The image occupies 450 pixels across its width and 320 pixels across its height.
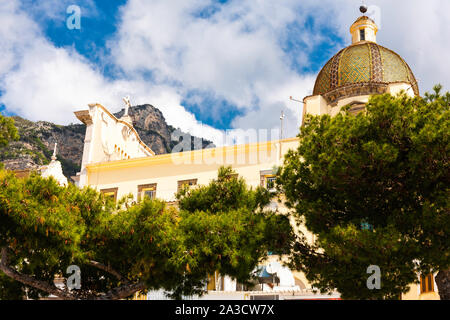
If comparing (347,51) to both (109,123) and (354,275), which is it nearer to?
(109,123)

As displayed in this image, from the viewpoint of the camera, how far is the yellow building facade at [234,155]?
2232cm

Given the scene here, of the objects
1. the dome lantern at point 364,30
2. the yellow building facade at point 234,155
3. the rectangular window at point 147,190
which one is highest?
the dome lantern at point 364,30

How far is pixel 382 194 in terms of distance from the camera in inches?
490

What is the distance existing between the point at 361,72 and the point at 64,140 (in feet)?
208

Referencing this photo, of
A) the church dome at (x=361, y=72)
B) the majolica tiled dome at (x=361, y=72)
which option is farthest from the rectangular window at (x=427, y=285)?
the majolica tiled dome at (x=361, y=72)

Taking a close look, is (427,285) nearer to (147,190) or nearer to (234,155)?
(234,155)

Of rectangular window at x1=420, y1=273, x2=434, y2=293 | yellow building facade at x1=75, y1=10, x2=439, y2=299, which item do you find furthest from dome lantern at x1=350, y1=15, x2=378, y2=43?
rectangular window at x1=420, y1=273, x2=434, y2=293

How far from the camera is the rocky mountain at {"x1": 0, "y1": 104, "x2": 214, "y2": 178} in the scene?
70.2 m

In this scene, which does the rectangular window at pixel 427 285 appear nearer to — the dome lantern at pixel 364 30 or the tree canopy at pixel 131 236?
the tree canopy at pixel 131 236

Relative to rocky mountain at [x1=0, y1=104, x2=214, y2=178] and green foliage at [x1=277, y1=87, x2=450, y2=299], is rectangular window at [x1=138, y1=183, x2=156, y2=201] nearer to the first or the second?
green foliage at [x1=277, y1=87, x2=450, y2=299]

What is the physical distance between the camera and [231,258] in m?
12.8

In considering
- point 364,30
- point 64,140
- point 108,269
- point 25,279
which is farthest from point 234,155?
point 64,140

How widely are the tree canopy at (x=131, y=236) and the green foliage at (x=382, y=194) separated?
1.70 meters

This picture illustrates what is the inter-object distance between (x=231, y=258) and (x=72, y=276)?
16.7ft
